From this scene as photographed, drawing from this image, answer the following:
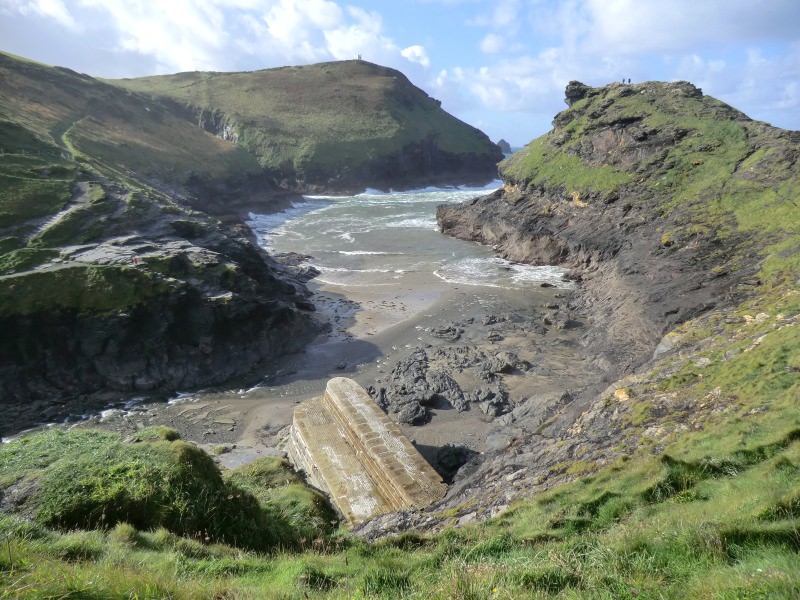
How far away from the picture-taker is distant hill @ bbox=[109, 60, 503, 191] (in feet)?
351

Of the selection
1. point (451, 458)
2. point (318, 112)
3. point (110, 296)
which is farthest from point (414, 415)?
point (318, 112)

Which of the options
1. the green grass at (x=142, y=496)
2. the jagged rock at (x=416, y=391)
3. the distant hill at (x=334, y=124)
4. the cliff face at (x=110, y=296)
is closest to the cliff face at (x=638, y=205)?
the jagged rock at (x=416, y=391)

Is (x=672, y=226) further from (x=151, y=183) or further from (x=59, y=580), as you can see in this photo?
(x=151, y=183)

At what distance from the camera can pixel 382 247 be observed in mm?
57000

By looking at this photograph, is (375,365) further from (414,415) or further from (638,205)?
(638,205)

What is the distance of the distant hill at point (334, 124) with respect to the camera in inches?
4218

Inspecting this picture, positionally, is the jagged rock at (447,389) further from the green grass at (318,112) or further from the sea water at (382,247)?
A: the green grass at (318,112)

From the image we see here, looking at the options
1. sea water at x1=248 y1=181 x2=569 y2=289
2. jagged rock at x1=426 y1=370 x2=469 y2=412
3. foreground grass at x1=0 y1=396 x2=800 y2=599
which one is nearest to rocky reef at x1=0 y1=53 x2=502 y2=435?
sea water at x1=248 y1=181 x2=569 y2=289

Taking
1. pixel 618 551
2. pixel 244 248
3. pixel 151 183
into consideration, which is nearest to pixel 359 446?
pixel 618 551

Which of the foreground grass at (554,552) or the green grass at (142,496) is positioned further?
the green grass at (142,496)

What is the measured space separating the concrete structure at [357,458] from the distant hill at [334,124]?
90371 mm

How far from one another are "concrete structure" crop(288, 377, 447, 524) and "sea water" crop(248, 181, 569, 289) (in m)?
24.1

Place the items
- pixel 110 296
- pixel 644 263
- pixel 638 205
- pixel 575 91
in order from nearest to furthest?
pixel 110 296
pixel 644 263
pixel 638 205
pixel 575 91

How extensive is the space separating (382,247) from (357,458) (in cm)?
4203
